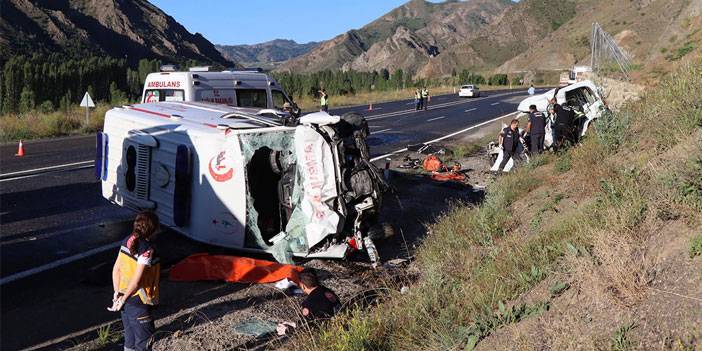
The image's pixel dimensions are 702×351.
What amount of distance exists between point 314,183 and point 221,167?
1187mm

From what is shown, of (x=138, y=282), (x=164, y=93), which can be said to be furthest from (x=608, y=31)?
(x=138, y=282)

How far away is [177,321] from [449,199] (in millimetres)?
6876

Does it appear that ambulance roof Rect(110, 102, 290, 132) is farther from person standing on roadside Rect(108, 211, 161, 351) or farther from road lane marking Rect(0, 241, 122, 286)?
person standing on roadside Rect(108, 211, 161, 351)

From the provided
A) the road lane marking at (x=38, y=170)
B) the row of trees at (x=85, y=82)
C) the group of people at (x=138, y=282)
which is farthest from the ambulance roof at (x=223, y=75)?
the row of trees at (x=85, y=82)

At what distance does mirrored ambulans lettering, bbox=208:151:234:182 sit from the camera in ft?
23.2

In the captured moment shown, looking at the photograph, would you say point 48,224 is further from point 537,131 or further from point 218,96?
point 537,131

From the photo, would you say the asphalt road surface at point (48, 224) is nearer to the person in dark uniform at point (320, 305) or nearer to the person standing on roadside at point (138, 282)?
the person standing on roadside at point (138, 282)

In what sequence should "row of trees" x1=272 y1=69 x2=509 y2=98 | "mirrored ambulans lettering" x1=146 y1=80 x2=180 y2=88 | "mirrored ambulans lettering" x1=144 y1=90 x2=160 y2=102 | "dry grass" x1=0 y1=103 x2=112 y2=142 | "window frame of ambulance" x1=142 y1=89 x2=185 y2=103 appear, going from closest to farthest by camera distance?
1. "window frame of ambulance" x1=142 y1=89 x2=185 y2=103
2. "mirrored ambulans lettering" x1=146 y1=80 x2=180 y2=88
3. "mirrored ambulans lettering" x1=144 y1=90 x2=160 y2=102
4. "dry grass" x1=0 y1=103 x2=112 y2=142
5. "row of trees" x1=272 y1=69 x2=509 y2=98

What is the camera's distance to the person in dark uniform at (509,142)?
13062 millimetres

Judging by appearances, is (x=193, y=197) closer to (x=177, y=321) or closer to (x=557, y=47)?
(x=177, y=321)

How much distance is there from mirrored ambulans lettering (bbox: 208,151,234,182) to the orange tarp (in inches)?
39.6

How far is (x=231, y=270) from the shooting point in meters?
6.75

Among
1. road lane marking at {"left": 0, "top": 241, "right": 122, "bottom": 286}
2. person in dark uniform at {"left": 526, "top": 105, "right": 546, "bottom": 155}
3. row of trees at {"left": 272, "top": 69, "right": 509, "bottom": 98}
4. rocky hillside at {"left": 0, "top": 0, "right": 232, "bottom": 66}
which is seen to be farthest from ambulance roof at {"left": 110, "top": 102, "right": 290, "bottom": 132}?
rocky hillside at {"left": 0, "top": 0, "right": 232, "bottom": 66}

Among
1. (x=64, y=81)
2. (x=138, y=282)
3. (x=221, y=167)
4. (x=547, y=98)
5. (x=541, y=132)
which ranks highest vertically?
(x=547, y=98)
